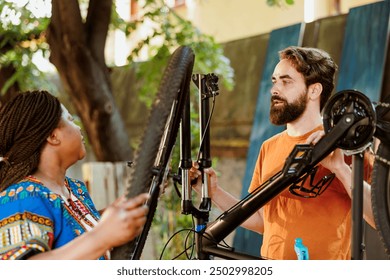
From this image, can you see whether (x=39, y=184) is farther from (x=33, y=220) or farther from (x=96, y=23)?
(x=96, y=23)

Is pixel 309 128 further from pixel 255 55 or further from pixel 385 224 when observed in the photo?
pixel 255 55

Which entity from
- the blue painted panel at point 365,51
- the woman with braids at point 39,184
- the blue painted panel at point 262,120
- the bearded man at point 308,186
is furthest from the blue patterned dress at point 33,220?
the blue painted panel at point 262,120

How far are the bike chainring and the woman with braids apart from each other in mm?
403

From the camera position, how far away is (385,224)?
129cm

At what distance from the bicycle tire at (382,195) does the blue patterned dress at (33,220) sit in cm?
56

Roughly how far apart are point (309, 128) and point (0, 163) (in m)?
0.72

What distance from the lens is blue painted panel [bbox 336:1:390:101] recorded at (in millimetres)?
2619

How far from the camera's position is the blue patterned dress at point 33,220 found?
46.5 inches

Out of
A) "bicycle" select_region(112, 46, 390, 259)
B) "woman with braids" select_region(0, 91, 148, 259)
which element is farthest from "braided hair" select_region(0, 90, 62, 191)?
"bicycle" select_region(112, 46, 390, 259)

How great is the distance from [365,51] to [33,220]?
188 cm

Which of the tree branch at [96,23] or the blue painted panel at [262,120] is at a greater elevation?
the tree branch at [96,23]

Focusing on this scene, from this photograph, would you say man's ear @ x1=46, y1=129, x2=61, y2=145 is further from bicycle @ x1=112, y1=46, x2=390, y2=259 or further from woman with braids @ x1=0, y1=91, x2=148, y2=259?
bicycle @ x1=112, y1=46, x2=390, y2=259

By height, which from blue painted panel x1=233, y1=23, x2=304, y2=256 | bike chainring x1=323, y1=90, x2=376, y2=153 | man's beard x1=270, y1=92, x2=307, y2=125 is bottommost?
bike chainring x1=323, y1=90, x2=376, y2=153

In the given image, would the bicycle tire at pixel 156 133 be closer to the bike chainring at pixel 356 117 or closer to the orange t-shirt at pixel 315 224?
the bike chainring at pixel 356 117
